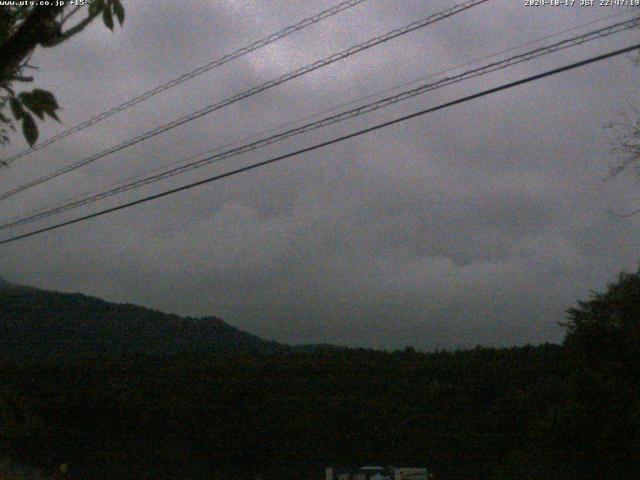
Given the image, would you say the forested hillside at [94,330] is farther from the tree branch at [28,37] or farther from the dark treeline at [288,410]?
the tree branch at [28,37]

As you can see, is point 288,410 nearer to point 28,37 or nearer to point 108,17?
point 108,17

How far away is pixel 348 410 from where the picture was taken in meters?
15.5

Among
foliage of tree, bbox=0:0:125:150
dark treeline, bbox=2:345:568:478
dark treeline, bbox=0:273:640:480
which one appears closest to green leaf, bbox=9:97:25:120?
foliage of tree, bbox=0:0:125:150

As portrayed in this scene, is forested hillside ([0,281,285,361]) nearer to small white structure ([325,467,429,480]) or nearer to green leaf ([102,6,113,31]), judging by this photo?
small white structure ([325,467,429,480])

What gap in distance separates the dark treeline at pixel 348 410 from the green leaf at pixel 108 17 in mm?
11163

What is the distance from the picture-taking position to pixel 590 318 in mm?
14023

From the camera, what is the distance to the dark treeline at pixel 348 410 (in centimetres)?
1312

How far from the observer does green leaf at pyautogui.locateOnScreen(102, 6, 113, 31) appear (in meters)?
3.65

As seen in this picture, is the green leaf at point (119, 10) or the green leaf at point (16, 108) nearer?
the green leaf at point (16, 108)

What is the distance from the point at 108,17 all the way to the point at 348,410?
12.7 metres

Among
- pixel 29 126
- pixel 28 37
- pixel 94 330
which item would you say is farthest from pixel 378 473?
pixel 94 330

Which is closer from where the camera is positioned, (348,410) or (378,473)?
(378,473)

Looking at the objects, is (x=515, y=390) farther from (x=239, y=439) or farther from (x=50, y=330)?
(x=50, y=330)

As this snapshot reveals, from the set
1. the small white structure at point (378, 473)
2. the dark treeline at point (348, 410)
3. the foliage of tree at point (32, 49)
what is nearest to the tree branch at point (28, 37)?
the foliage of tree at point (32, 49)
